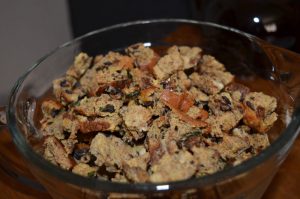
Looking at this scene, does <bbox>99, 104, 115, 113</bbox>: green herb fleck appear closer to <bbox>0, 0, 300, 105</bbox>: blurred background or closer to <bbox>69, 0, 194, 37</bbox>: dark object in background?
<bbox>0, 0, 300, 105</bbox>: blurred background

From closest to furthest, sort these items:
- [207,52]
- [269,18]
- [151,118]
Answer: [151,118] → [207,52] → [269,18]

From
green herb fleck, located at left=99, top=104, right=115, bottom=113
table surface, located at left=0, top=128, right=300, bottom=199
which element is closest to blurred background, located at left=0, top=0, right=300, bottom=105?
table surface, located at left=0, top=128, right=300, bottom=199

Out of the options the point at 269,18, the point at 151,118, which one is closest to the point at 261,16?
the point at 269,18

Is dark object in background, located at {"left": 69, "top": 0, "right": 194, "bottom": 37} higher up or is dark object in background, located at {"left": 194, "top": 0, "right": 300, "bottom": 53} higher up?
dark object in background, located at {"left": 194, "top": 0, "right": 300, "bottom": 53}

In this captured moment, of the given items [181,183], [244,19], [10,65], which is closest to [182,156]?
[181,183]

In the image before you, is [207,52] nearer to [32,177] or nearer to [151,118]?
[151,118]
